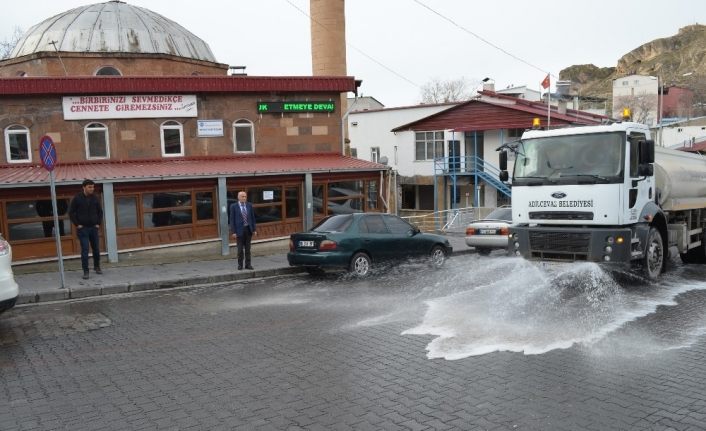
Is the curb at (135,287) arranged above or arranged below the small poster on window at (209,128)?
below

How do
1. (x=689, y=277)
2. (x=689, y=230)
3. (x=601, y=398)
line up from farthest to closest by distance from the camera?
A: (x=689, y=230) < (x=689, y=277) < (x=601, y=398)

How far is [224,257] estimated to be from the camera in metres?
16.4

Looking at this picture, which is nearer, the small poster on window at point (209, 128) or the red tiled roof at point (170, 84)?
the red tiled roof at point (170, 84)

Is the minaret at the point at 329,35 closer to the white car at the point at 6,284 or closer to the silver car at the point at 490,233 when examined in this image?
the silver car at the point at 490,233

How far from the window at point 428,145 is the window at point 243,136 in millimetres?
19459

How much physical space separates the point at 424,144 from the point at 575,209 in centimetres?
2743

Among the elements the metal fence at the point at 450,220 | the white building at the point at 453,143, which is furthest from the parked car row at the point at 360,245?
the white building at the point at 453,143

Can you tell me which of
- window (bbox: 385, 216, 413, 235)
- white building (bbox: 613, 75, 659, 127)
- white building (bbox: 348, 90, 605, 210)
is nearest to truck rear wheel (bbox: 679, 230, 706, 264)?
window (bbox: 385, 216, 413, 235)

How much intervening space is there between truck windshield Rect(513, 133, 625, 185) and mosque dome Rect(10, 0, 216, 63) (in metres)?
21.1

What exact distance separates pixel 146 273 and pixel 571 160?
9417 millimetres

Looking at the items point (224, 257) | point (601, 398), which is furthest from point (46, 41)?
point (601, 398)

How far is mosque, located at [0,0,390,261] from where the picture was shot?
50.1 ft

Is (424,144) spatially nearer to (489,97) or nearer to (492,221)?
(489,97)

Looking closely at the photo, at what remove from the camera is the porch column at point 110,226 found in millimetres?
15227
